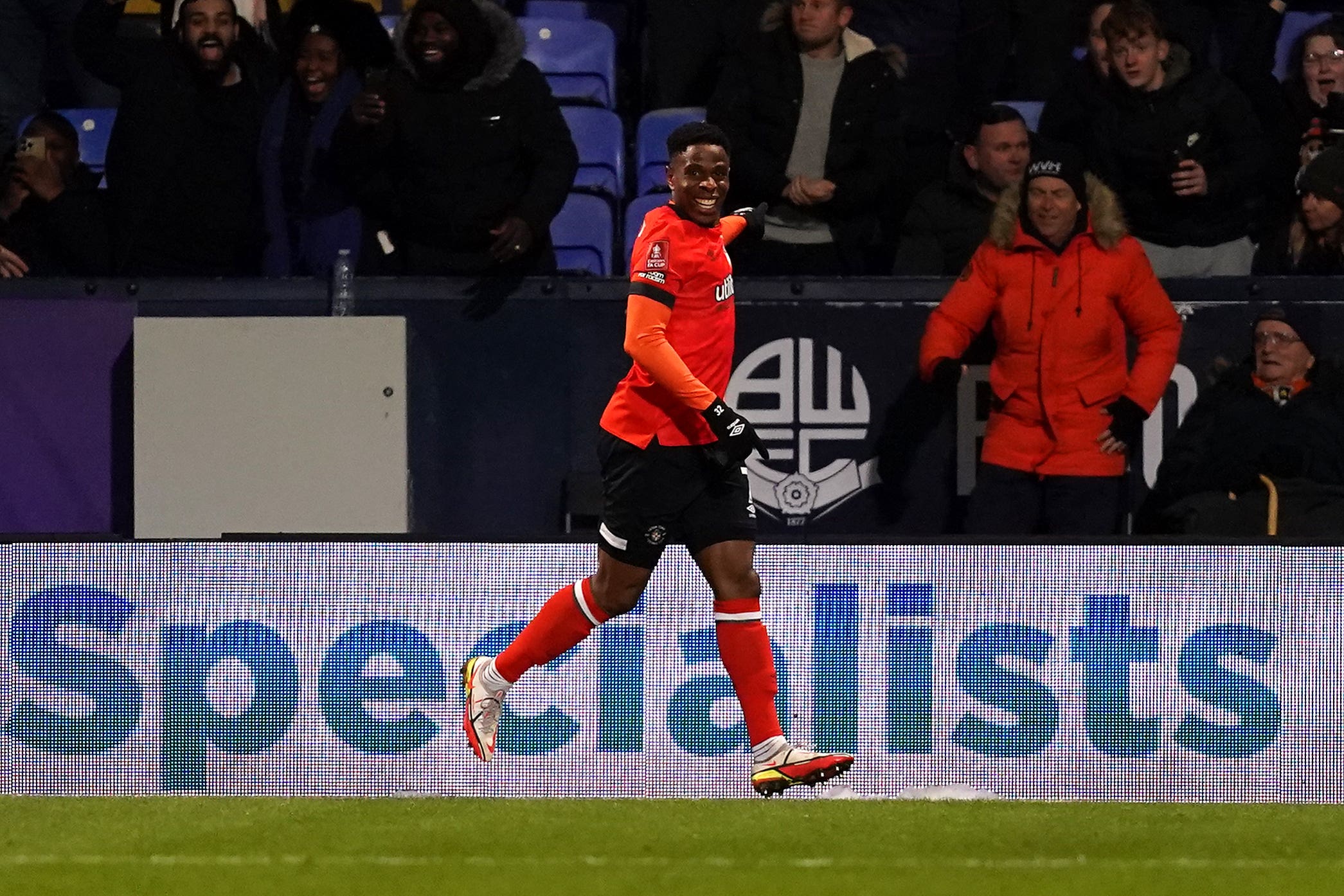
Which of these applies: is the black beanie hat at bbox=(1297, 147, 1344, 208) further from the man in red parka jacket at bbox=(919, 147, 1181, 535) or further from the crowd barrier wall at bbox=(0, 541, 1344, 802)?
the crowd barrier wall at bbox=(0, 541, 1344, 802)

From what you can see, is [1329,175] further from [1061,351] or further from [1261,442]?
[1061,351]

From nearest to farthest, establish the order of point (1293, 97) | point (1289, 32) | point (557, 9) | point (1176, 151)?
point (1176, 151) → point (1293, 97) → point (1289, 32) → point (557, 9)

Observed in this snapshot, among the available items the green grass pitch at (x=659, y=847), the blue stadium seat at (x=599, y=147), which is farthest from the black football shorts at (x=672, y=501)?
the blue stadium seat at (x=599, y=147)

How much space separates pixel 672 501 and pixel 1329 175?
151 inches

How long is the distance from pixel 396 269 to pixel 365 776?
268cm

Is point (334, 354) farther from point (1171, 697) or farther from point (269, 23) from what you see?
point (1171, 697)

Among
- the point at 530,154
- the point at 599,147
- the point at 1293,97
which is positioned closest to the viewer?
the point at 530,154

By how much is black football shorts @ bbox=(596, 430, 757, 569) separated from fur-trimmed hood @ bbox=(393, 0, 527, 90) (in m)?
2.98

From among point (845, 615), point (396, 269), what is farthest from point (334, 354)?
point (845, 615)

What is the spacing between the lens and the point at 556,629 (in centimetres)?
621

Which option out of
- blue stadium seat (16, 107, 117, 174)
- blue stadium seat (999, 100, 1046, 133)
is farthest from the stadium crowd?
blue stadium seat (16, 107, 117, 174)

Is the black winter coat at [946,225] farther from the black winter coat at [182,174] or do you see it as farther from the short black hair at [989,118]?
the black winter coat at [182,174]

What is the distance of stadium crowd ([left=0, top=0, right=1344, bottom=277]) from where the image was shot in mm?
8609

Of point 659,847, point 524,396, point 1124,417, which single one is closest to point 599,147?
point 524,396
